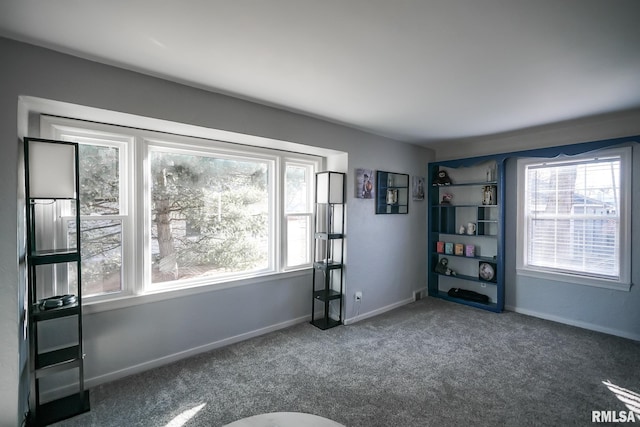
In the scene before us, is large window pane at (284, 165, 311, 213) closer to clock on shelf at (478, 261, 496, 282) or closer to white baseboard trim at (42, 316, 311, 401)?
white baseboard trim at (42, 316, 311, 401)

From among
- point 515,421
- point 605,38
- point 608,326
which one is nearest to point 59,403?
point 515,421

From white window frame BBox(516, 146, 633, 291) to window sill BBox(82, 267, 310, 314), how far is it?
337cm

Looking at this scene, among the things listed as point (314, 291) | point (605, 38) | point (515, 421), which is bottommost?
point (515, 421)

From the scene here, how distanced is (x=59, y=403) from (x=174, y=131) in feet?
7.37

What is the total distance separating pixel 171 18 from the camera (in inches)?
63.2

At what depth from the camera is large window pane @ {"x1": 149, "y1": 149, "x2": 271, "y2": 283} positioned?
9.35ft

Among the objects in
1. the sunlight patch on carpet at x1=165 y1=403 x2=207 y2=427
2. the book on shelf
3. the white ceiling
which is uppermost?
the white ceiling

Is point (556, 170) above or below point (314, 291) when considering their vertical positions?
above

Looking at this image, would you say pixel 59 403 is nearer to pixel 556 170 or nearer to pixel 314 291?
pixel 314 291

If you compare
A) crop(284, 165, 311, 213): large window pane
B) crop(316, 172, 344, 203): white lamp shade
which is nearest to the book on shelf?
crop(316, 172, 344, 203): white lamp shade

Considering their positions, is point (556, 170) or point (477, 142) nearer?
point (556, 170)

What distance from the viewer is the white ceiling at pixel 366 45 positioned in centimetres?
153

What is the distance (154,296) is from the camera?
2.70 meters

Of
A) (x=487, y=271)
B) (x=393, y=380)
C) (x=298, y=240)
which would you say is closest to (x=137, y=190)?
(x=298, y=240)
